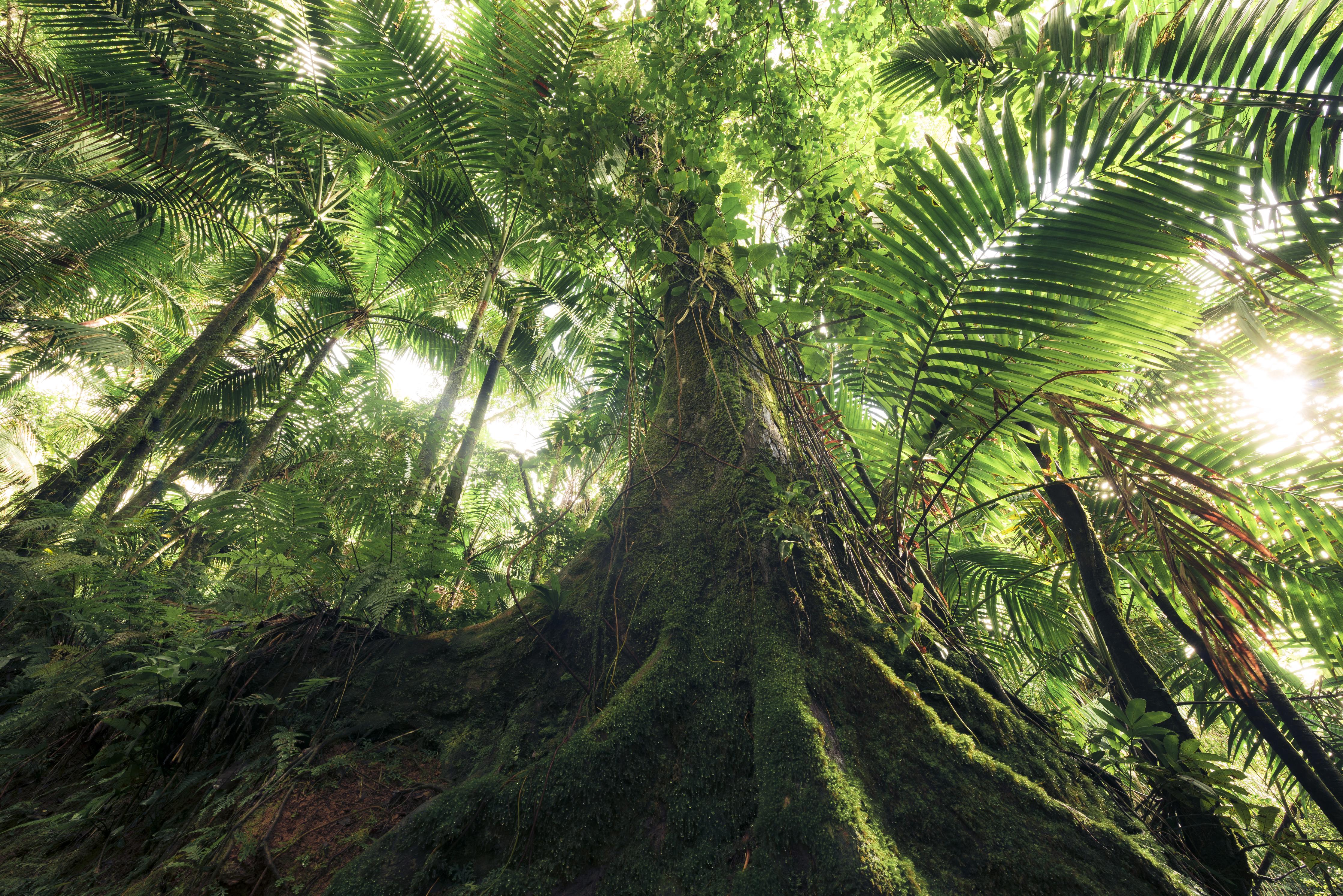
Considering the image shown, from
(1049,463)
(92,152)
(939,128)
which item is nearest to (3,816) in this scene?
(1049,463)

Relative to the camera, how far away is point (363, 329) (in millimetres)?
6035

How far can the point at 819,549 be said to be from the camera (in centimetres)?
163

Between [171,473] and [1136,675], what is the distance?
314 inches

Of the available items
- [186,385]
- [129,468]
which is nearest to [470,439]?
[186,385]

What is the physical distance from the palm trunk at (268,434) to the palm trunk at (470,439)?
172cm

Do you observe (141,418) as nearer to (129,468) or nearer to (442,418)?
(129,468)

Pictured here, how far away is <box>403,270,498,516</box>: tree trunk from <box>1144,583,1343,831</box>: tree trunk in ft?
11.7

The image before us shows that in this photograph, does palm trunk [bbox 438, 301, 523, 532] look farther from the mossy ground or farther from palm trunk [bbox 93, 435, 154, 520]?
palm trunk [bbox 93, 435, 154, 520]

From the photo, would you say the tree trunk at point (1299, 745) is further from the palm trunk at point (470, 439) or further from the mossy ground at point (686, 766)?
the palm trunk at point (470, 439)

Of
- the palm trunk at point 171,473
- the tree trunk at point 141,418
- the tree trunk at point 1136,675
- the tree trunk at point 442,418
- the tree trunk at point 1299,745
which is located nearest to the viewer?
the tree trunk at point 1136,675

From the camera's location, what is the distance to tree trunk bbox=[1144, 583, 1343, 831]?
1.44 metres

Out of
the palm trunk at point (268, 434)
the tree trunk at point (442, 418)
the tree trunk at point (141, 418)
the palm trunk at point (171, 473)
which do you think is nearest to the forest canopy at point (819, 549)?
the tree trunk at point (442, 418)

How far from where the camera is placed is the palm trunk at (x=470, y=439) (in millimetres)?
3490

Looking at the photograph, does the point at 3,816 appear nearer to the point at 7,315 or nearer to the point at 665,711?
the point at 665,711
